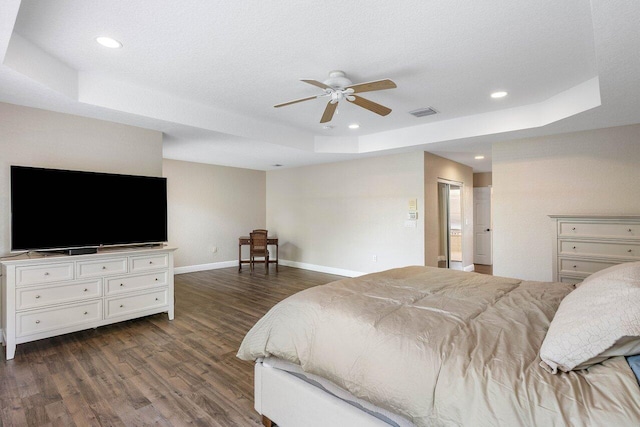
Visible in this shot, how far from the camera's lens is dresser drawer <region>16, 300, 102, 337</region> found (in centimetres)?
284

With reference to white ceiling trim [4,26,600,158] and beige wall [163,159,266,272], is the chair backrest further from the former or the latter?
white ceiling trim [4,26,600,158]

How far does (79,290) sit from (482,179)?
802 cm

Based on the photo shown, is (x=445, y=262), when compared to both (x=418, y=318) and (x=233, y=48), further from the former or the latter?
(x=233, y=48)

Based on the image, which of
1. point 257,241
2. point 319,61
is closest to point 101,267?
point 319,61

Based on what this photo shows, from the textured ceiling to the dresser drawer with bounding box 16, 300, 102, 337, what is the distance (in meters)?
2.02

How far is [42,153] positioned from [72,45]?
135 cm

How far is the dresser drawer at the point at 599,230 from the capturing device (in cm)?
338

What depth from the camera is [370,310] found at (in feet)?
5.73

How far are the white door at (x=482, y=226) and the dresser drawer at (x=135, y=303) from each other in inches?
269

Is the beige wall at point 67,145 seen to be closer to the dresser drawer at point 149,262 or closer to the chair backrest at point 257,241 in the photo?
the dresser drawer at point 149,262

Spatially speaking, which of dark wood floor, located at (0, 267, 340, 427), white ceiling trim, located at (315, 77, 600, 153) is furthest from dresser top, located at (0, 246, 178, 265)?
white ceiling trim, located at (315, 77, 600, 153)

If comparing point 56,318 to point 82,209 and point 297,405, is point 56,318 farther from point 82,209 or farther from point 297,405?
point 297,405

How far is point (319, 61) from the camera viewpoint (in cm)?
278

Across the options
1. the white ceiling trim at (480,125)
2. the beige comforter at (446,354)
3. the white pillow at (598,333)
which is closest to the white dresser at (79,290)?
the beige comforter at (446,354)
